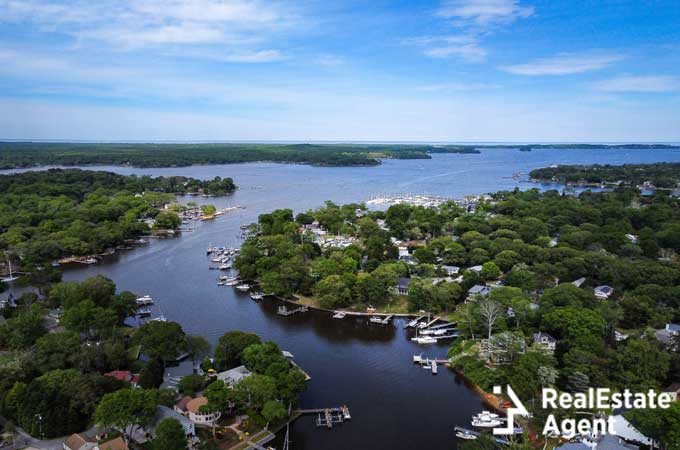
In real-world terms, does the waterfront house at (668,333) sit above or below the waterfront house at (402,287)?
above

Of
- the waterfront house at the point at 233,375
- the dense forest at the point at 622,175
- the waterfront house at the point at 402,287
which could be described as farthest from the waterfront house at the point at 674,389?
the dense forest at the point at 622,175

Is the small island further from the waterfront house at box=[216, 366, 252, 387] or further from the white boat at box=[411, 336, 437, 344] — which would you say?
the white boat at box=[411, 336, 437, 344]

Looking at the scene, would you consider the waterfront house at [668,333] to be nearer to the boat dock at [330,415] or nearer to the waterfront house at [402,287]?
the waterfront house at [402,287]

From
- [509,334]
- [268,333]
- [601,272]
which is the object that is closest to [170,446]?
[268,333]

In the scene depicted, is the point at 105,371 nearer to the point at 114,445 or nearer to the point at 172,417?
the point at 172,417

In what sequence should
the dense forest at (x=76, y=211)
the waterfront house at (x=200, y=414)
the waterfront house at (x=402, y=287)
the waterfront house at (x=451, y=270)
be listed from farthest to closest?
the dense forest at (x=76, y=211) → the waterfront house at (x=451, y=270) → the waterfront house at (x=402, y=287) → the waterfront house at (x=200, y=414)

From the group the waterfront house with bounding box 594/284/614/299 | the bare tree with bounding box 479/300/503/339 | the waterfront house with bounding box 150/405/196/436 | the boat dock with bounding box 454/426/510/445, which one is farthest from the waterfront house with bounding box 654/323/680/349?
the waterfront house with bounding box 150/405/196/436
